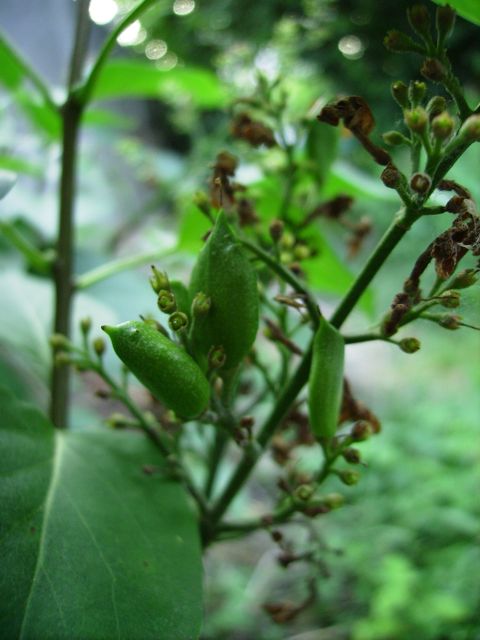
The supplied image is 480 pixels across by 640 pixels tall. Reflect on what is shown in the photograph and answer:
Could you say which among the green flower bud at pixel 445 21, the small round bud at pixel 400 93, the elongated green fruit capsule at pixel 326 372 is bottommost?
the elongated green fruit capsule at pixel 326 372

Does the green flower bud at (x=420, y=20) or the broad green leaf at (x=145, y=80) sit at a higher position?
the green flower bud at (x=420, y=20)

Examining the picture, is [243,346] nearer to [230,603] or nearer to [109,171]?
[230,603]

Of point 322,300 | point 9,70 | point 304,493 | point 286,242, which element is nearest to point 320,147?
point 286,242

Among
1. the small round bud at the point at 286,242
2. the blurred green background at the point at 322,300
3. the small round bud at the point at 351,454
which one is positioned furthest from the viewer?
the blurred green background at the point at 322,300

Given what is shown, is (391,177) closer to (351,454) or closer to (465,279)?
(465,279)

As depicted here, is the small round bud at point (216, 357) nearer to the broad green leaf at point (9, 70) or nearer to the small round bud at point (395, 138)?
the small round bud at point (395, 138)

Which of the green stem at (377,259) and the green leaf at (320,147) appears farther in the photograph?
the green leaf at (320,147)

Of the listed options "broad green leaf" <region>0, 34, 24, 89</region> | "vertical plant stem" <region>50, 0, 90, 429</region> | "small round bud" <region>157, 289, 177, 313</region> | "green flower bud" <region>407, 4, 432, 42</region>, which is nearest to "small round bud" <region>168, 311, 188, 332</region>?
"small round bud" <region>157, 289, 177, 313</region>

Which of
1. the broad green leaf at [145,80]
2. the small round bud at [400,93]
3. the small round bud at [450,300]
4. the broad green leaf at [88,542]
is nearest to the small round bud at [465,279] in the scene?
the small round bud at [450,300]

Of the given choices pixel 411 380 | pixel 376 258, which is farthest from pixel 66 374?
pixel 411 380
